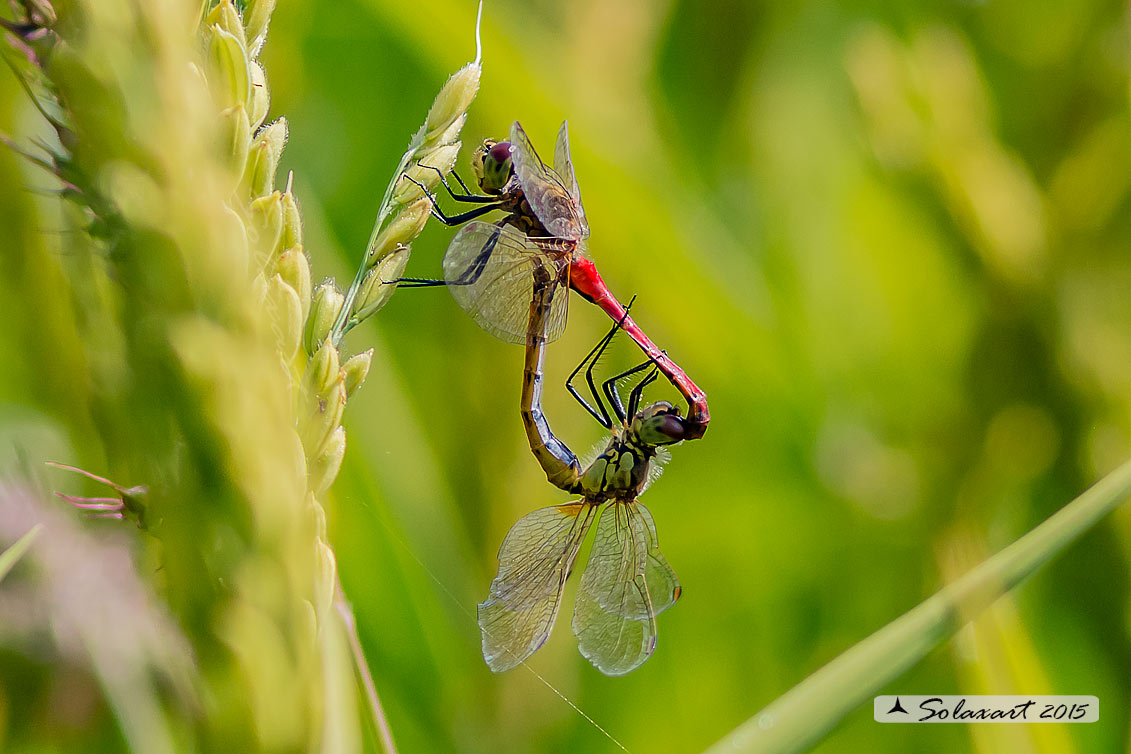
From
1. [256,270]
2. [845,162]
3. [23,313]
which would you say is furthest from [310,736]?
[845,162]

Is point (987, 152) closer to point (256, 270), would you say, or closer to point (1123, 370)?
point (1123, 370)

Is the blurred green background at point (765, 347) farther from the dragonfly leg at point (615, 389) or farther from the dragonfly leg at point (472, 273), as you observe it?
the dragonfly leg at point (472, 273)

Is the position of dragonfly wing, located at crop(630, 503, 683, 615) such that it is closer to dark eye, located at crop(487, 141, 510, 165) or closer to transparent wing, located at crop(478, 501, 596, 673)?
transparent wing, located at crop(478, 501, 596, 673)

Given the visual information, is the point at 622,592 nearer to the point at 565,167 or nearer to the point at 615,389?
the point at 615,389

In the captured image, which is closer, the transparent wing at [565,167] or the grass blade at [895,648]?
the grass blade at [895,648]

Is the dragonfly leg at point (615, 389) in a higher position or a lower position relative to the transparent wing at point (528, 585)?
higher

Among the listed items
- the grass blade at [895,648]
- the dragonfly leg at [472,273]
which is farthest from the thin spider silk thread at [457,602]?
the grass blade at [895,648]
